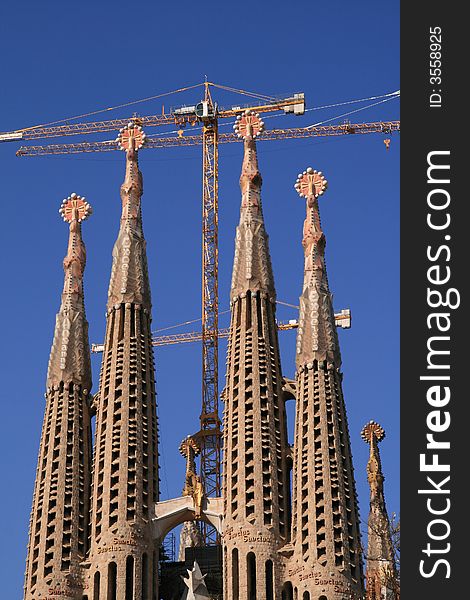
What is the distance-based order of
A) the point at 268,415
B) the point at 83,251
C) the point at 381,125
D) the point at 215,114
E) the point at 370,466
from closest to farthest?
the point at 268,415
the point at 83,251
the point at 370,466
the point at 215,114
the point at 381,125

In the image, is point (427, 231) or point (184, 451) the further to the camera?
point (184, 451)

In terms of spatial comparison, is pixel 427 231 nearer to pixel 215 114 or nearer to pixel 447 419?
pixel 447 419

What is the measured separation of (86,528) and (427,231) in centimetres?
3310

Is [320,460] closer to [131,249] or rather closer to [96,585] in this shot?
[96,585]

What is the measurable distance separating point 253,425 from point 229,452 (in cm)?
145

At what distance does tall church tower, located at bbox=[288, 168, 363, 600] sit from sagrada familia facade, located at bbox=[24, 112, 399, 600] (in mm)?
51

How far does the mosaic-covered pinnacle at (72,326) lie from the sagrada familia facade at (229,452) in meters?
0.07

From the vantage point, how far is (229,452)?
6316 cm

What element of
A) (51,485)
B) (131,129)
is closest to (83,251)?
(131,129)

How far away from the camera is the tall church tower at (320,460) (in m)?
59.5

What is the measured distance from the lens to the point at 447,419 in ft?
108

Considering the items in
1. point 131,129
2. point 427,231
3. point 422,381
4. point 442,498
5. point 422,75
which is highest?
point 131,129

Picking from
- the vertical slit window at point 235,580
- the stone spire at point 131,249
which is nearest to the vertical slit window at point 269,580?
the vertical slit window at point 235,580

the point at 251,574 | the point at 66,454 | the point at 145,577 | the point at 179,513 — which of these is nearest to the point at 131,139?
the point at 66,454
